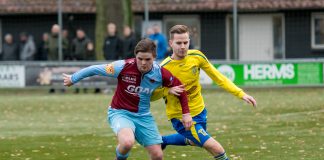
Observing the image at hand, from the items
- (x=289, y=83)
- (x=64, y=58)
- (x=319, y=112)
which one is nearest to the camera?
(x=319, y=112)

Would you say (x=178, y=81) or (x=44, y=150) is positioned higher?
(x=178, y=81)

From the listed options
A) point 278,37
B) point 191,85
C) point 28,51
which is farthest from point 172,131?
point 278,37

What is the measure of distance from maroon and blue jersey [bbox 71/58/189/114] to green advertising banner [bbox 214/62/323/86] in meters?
15.8

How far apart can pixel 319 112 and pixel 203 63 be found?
31.6 ft

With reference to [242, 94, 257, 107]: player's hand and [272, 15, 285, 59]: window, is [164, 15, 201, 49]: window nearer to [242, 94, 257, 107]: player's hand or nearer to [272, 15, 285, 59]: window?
[272, 15, 285, 59]: window

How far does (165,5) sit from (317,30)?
560cm

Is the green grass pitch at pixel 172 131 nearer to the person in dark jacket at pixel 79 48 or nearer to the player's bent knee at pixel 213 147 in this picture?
the person in dark jacket at pixel 79 48

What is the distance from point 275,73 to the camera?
88.2 ft

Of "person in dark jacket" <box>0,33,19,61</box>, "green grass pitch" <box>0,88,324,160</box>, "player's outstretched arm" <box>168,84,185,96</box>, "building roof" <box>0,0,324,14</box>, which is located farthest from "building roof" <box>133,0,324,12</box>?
"player's outstretched arm" <box>168,84,185,96</box>

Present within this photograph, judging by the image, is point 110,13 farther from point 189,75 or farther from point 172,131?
point 189,75

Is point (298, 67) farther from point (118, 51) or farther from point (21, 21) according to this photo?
point (21, 21)

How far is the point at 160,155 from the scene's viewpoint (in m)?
10.9

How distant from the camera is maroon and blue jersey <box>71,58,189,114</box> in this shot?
10922 mm

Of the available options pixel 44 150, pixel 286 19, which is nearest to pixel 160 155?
pixel 44 150
